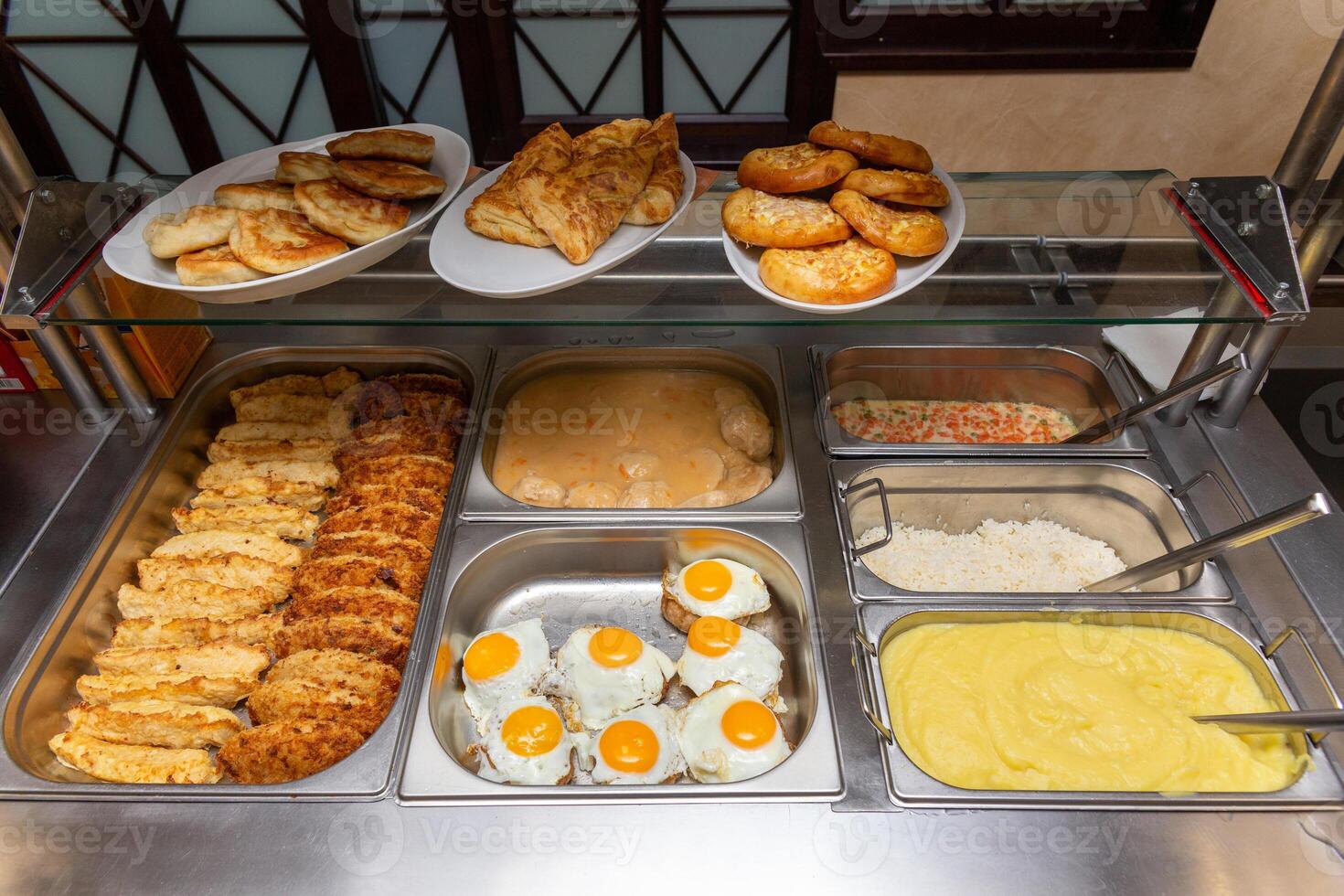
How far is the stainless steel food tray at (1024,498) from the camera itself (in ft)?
6.72

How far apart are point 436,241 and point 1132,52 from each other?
3.17 meters

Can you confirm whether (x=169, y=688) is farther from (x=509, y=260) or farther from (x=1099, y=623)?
(x=1099, y=623)

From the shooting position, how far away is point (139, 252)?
5.02ft

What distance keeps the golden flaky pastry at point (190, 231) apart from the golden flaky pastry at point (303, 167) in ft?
0.51

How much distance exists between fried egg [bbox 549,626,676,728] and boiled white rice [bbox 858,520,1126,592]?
2.07 feet

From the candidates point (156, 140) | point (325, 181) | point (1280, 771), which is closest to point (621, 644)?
point (325, 181)

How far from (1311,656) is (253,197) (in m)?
2.32

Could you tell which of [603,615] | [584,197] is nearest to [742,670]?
[603,615]

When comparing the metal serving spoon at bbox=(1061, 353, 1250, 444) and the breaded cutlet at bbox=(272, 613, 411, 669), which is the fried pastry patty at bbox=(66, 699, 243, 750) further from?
the metal serving spoon at bbox=(1061, 353, 1250, 444)

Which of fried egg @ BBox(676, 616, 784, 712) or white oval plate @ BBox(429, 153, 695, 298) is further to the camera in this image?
fried egg @ BBox(676, 616, 784, 712)

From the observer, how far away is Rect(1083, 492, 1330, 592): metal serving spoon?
4.46ft

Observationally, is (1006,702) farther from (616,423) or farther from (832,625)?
(616,423)

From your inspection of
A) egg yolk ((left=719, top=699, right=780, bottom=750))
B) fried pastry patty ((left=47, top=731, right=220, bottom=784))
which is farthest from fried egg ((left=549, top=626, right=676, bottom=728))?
fried pastry patty ((left=47, top=731, right=220, bottom=784))

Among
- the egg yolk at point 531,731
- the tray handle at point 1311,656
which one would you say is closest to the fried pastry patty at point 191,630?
the egg yolk at point 531,731
